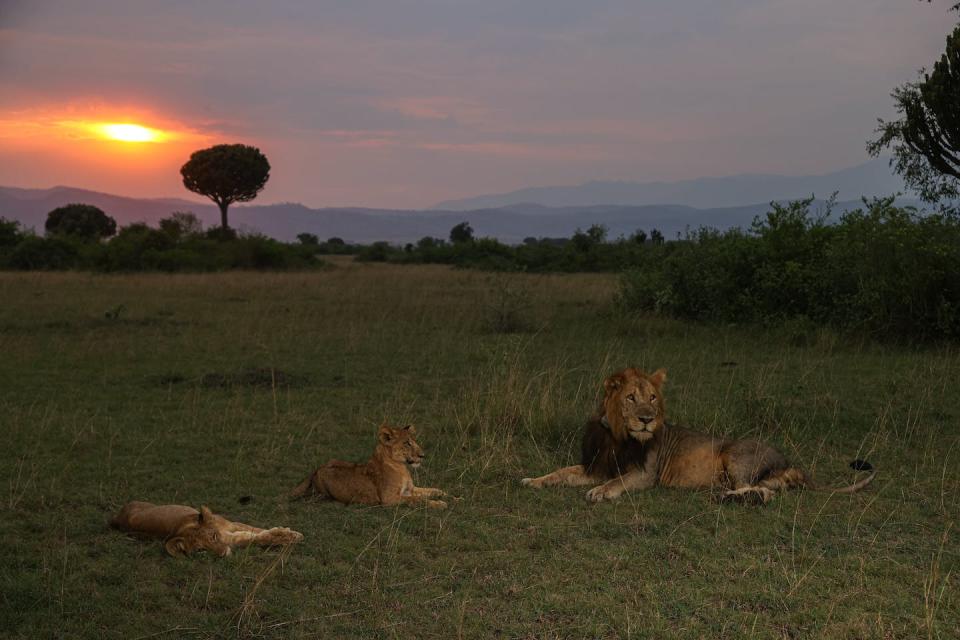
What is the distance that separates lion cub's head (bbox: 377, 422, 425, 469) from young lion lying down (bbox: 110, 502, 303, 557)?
3.32 feet

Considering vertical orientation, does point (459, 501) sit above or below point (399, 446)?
below

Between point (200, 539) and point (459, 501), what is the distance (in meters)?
1.97

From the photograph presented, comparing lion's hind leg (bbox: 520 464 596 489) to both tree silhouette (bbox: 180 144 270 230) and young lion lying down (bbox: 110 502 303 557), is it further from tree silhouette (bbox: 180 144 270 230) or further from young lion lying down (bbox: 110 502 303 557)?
tree silhouette (bbox: 180 144 270 230)

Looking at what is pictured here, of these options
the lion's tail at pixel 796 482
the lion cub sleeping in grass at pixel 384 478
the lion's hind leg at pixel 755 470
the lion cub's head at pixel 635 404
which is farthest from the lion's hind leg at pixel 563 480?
the lion's tail at pixel 796 482

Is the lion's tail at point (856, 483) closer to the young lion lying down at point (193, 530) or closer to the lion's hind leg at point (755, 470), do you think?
the lion's hind leg at point (755, 470)

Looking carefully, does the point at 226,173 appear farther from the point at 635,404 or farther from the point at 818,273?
the point at 635,404

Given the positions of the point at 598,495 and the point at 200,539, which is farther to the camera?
the point at 598,495

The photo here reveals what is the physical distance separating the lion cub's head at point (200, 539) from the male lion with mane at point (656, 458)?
98.2 inches

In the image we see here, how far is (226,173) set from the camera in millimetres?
67938

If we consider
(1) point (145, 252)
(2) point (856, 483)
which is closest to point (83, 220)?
(1) point (145, 252)

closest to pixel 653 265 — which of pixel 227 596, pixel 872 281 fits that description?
pixel 872 281

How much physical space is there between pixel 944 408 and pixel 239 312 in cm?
1418

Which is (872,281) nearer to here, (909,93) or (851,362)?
(851,362)

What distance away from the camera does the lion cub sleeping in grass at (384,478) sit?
6.48m
